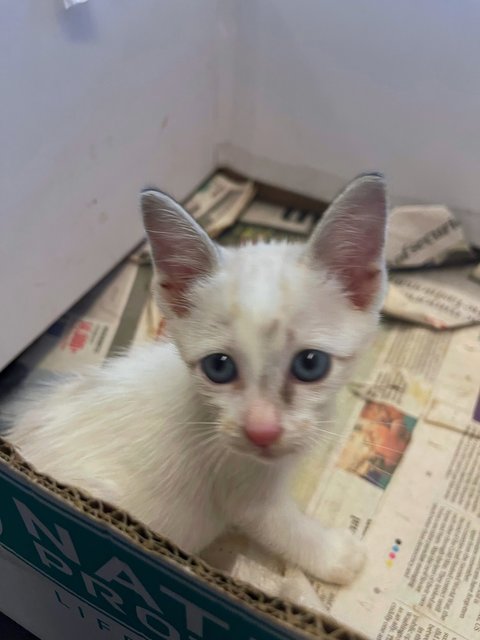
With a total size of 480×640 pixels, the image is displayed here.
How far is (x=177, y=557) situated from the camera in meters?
0.69

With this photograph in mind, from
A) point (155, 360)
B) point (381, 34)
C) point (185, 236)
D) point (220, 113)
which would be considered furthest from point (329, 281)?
point (220, 113)

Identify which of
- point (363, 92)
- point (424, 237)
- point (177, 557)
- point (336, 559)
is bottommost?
point (336, 559)

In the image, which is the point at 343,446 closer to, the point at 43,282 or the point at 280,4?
the point at 43,282

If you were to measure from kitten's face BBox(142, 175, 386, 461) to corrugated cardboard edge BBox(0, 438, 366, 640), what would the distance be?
5.6 inches

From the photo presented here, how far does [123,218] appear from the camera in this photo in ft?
4.92

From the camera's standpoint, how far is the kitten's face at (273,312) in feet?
2.43

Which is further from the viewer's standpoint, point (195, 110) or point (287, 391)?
point (195, 110)

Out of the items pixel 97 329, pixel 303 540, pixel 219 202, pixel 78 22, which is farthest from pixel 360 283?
pixel 219 202

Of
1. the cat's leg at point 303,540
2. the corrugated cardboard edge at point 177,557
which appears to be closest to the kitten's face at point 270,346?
the corrugated cardboard edge at point 177,557

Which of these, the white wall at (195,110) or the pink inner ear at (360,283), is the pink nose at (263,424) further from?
the white wall at (195,110)

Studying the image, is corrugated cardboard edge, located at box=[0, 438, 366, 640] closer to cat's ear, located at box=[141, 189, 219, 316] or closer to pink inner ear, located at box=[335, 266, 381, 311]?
cat's ear, located at box=[141, 189, 219, 316]

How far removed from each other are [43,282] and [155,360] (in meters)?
0.41

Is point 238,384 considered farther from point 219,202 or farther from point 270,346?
point 219,202

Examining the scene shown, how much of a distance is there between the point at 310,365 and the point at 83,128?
0.76 m
